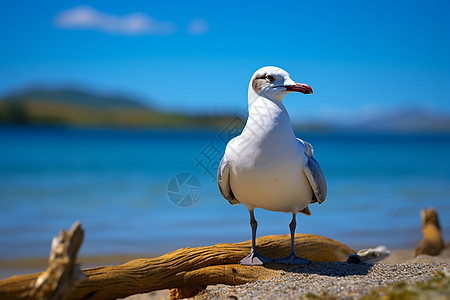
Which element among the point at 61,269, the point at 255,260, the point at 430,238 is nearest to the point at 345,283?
the point at 255,260

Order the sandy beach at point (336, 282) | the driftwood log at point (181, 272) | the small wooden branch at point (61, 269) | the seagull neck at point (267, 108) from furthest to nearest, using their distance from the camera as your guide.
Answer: the seagull neck at point (267, 108) < the driftwood log at point (181, 272) < the sandy beach at point (336, 282) < the small wooden branch at point (61, 269)

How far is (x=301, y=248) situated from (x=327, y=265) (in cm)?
58

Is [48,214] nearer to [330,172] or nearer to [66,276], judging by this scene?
[66,276]

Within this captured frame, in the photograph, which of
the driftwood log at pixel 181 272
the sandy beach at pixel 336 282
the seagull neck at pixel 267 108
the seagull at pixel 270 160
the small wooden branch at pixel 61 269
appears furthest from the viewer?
the seagull neck at pixel 267 108

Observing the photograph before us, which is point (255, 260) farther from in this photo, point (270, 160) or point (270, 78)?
point (270, 78)

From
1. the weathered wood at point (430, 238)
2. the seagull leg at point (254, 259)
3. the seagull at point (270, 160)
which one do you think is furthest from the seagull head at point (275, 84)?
the weathered wood at point (430, 238)

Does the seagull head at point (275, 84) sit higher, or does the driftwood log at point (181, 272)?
the seagull head at point (275, 84)

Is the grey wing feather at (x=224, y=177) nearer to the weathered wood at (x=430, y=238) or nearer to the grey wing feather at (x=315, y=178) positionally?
the grey wing feather at (x=315, y=178)

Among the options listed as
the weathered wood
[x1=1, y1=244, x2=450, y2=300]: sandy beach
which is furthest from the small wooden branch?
the weathered wood

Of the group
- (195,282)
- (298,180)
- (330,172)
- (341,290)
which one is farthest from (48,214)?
(330,172)

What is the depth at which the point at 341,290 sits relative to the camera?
344 cm

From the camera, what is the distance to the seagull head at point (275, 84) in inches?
173

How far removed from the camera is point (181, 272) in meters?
4.35

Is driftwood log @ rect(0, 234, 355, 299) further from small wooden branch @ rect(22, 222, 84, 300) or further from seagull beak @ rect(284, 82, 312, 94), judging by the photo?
seagull beak @ rect(284, 82, 312, 94)
